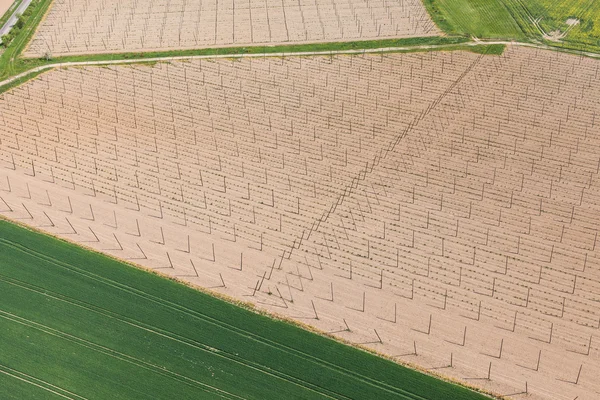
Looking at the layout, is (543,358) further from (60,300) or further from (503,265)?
(60,300)

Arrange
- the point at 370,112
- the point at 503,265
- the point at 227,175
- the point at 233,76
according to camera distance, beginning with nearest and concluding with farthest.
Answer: the point at 503,265 < the point at 227,175 < the point at 370,112 < the point at 233,76

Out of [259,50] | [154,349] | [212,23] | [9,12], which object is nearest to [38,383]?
[154,349]

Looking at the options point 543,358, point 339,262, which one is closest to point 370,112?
point 339,262

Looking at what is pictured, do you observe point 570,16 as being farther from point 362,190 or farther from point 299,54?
point 362,190

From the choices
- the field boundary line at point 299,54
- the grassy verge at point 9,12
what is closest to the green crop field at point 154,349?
the field boundary line at point 299,54

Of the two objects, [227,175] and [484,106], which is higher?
[484,106]

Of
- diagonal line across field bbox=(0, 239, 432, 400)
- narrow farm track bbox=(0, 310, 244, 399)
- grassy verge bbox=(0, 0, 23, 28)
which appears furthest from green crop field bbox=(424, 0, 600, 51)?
narrow farm track bbox=(0, 310, 244, 399)
